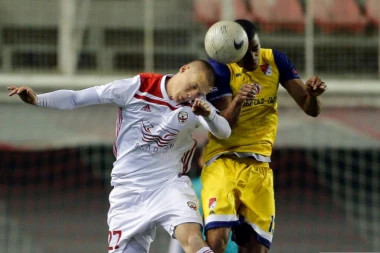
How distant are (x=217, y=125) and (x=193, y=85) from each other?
291 mm

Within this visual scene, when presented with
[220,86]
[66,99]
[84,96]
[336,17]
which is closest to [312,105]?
[220,86]

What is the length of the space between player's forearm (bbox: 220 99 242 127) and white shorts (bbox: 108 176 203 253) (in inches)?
18.8

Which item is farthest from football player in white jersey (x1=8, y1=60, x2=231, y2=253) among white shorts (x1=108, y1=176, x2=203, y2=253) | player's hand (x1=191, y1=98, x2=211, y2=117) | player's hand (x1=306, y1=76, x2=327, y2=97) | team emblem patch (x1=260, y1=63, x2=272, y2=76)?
player's hand (x1=306, y1=76, x2=327, y2=97)

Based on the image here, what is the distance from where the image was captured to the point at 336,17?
9.91m

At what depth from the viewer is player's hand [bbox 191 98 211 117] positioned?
13.3 feet

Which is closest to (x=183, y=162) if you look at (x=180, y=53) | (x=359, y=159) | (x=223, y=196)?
(x=223, y=196)

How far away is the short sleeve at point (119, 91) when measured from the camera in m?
4.47

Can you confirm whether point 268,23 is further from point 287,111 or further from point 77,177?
point 77,177

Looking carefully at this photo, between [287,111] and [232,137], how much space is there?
16.5 ft

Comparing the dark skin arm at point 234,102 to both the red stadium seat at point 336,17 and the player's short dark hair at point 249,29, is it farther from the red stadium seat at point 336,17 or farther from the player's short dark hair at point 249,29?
the red stadium seat at point 336,17

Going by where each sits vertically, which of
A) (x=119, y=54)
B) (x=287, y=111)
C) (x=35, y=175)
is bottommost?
(x=35, y=175)

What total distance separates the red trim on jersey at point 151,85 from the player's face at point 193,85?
0.18m

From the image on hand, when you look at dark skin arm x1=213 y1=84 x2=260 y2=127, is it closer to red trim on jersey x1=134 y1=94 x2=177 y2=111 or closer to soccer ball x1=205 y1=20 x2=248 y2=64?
soccer ball x1=205 y1=20 x2=248 y2=64

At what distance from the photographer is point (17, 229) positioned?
1138 centimetres
